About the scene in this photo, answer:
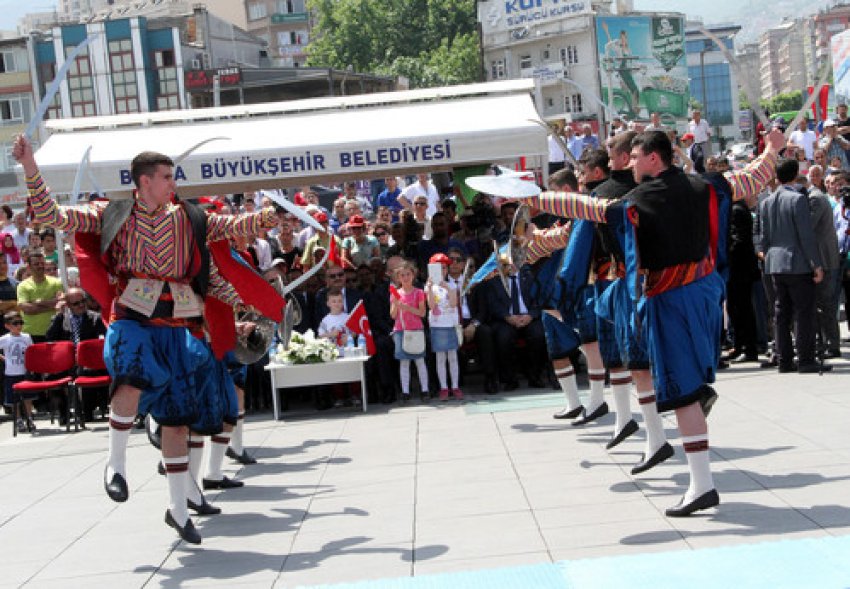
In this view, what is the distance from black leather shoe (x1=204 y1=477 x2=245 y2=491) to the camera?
859 centimetres

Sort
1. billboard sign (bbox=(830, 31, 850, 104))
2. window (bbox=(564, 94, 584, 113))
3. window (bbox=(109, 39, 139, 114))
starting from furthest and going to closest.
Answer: window (bbox=(564, 94, 584, 113))
window (bbox=(109, 39, 139, 114))
billboard sign (bbox=(830, 31, 850, 104))

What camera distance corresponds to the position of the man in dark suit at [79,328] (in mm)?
13227

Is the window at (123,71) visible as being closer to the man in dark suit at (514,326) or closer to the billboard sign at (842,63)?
the billboard sign at (842,63)

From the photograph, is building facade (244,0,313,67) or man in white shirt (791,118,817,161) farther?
building facade (244,0,313,67)

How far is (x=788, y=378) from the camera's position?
1132 centimetres

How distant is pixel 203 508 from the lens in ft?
25.1

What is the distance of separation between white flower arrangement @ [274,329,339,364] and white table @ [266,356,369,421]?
0.18ft

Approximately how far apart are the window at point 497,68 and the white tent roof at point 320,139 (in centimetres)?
8285

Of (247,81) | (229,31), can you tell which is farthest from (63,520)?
(229,31)

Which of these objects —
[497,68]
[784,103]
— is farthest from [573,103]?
[784,103]

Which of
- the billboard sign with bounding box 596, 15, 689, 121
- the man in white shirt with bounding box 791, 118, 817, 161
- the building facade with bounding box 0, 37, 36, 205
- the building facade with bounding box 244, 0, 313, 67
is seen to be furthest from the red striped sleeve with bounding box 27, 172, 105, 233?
the building facade with bounding box 244, 0, 313, 67

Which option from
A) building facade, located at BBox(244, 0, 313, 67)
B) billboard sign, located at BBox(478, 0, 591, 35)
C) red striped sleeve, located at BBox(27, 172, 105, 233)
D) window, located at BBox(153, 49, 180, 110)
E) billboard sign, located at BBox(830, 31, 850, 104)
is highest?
building facade, located at BBox(244, 0, 313, 67)

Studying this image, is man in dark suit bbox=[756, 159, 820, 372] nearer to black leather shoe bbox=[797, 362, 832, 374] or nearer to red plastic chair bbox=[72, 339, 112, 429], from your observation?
black leather shoe bbox=[797, 362, 832, 374]

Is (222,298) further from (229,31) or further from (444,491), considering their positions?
(229,31)
